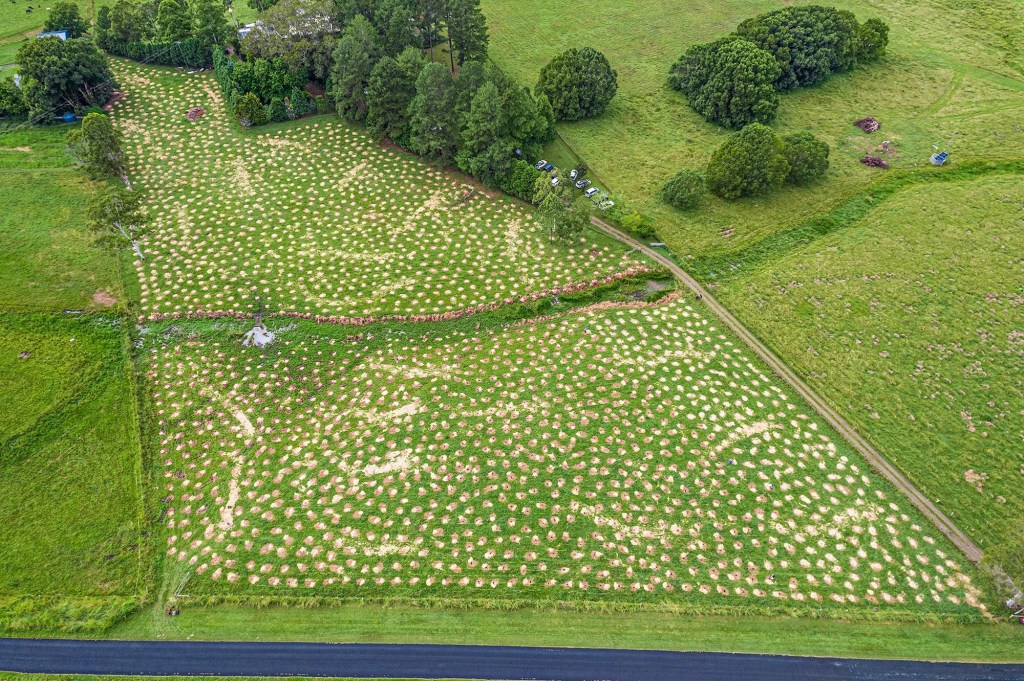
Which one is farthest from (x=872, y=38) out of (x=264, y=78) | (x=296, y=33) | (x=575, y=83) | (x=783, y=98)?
(x=264, y=78)

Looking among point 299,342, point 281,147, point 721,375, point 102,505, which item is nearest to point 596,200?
point 721,375

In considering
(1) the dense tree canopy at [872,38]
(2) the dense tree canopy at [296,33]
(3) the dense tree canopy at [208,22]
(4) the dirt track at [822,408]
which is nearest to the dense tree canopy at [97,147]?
(2) the dense tree canopy at [296,33]

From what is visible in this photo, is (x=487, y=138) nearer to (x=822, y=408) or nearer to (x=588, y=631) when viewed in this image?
(x=822, y=408)

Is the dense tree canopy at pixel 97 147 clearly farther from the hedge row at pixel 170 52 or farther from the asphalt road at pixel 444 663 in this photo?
the asphalt road at pixel 444 663

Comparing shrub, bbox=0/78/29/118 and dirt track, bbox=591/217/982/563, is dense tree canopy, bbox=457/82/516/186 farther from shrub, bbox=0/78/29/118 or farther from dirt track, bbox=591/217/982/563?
shrub, bbox=0/78/29/118

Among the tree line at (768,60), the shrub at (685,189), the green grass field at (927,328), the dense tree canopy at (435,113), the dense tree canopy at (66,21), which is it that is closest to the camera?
the green grass field at (927,328)
